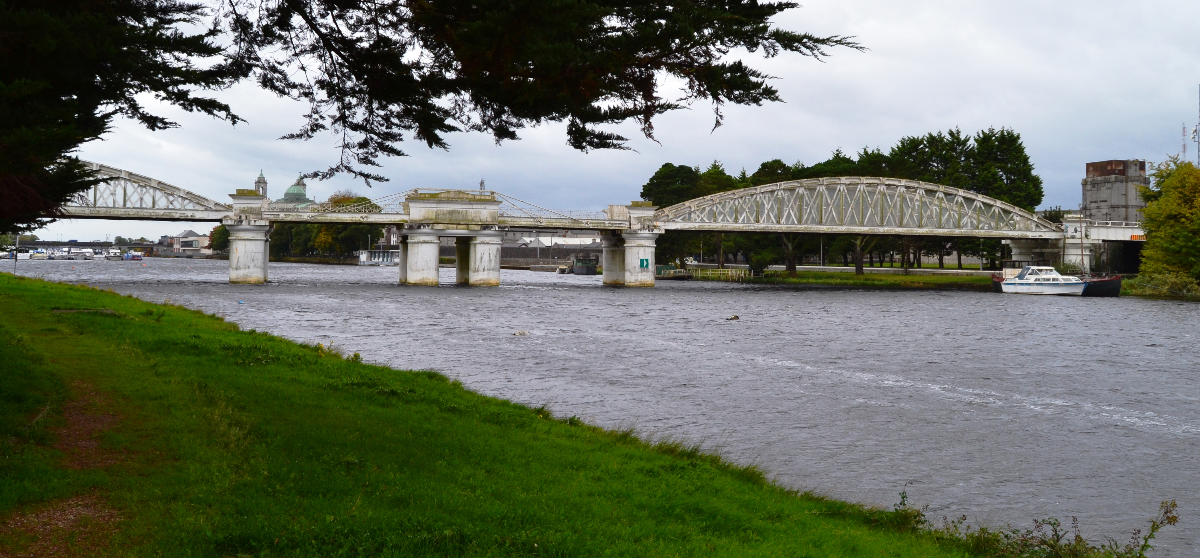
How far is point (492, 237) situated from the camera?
111312mm

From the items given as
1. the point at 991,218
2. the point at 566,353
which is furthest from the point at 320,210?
the point at 991,218

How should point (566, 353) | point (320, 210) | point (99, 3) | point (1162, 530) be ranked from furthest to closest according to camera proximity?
1. point (320, 210)
2. point (566, 353)
3. point (1162, 530)
4. point (99, 3)

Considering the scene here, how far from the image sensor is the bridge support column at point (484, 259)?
362 feet

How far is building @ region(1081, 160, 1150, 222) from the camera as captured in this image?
497ft

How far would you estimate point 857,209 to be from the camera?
429ft

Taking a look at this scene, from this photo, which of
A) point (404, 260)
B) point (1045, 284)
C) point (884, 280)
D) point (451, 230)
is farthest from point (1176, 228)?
point (404, 260)

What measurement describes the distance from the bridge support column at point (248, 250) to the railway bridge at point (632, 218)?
4.7 inches

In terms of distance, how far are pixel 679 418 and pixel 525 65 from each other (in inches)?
603

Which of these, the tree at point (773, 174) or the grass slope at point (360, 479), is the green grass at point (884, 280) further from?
the grass slope at point (360, 479)

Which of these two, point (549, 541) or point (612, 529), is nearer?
point (549, 541)

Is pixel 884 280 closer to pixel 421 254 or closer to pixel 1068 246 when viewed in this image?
pixel 1068 246

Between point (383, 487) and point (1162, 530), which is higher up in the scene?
point (383, 487)

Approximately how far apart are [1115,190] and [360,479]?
6695 inches

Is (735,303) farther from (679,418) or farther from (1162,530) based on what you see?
(1162,530)
